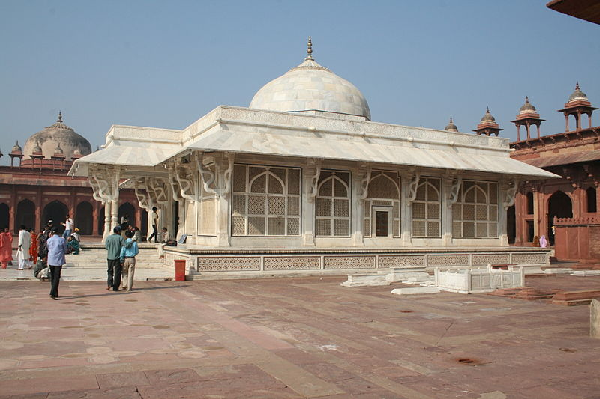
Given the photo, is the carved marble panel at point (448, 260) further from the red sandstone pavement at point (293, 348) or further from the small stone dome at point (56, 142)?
the small stone dome at point (56, 142)

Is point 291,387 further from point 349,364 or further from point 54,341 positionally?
point 54,341

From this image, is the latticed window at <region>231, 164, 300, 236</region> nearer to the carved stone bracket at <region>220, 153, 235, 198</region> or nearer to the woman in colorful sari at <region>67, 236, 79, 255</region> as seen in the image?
the carved stone bracket at <region>220, 153, 235, 198</region>

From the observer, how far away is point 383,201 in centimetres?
1884

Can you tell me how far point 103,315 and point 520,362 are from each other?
566 cm

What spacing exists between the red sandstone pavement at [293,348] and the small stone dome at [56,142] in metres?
44.1

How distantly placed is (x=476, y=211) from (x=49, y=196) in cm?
3028

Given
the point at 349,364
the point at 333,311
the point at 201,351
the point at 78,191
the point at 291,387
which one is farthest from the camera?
the point at 78,191

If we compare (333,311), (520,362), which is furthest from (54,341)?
(520,362)

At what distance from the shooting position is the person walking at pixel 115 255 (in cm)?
1123

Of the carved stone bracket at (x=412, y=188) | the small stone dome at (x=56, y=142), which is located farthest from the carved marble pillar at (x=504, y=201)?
the small stone dome at (x=56, y=142)

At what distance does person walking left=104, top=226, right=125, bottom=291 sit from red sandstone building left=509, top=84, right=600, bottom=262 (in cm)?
2038

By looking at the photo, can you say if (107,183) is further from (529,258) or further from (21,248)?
(529,258)

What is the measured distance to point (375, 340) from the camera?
652cm

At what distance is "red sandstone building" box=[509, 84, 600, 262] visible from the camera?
25.0 m
